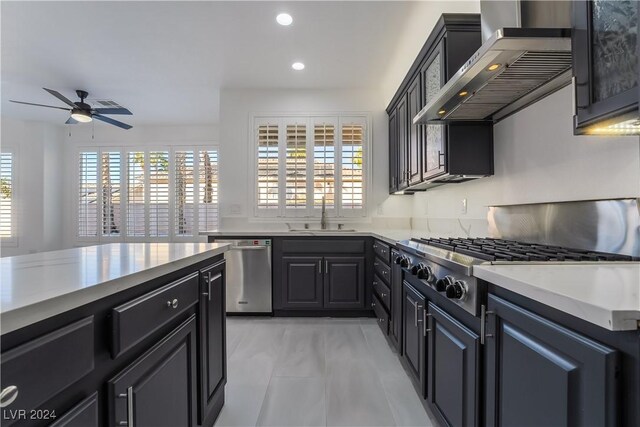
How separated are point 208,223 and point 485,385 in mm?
5539

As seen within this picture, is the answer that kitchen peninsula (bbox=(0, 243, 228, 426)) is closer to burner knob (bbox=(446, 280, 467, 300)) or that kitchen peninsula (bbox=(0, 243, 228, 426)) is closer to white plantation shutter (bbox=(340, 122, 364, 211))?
burner knob (bbox=(446, 280, 467, 300))

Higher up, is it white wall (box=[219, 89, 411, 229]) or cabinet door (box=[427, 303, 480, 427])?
white wall (box=[219, 89, 411, 229])

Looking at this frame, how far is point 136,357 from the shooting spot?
3.00 feet

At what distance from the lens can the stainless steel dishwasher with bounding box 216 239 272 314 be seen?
334cm

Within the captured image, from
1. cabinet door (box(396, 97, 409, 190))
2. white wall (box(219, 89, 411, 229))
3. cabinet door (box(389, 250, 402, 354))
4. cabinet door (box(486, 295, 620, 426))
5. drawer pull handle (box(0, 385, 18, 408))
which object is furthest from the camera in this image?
white wall (box(219, 89, 411, 229))

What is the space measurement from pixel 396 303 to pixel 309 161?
2.31m

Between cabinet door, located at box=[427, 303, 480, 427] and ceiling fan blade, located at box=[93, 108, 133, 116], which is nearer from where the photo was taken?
cabinet door, located at box=[427, 303, 480, 427]

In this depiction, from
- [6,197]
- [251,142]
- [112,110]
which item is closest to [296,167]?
[251,142]

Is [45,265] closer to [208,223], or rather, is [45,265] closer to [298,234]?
[298,234]

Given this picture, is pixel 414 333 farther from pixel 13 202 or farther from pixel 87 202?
pixel 13 202

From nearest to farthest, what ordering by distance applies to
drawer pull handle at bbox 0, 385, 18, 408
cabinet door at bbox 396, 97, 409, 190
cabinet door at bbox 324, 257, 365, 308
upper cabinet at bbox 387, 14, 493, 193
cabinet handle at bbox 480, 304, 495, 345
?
drawer pull handle at bbox 0, 385, 18, 408 < cabinet handle at bbox 480, 304, 495, 345 < upper cabinet at bbox 387, 14, 493, 193 < cabinet door at bbox 396, 97, 409, 190 < cabinet door at bbox 324, 257, 365, 308

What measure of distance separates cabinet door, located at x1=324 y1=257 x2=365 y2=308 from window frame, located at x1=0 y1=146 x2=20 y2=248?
603 cm

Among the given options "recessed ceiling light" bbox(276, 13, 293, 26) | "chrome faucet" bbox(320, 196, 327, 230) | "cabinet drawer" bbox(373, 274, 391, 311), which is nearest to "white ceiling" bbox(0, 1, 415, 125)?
"recessed ceiling light" bbox(276, 13, 293, 26)

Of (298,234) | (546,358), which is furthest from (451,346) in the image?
(298,234)
